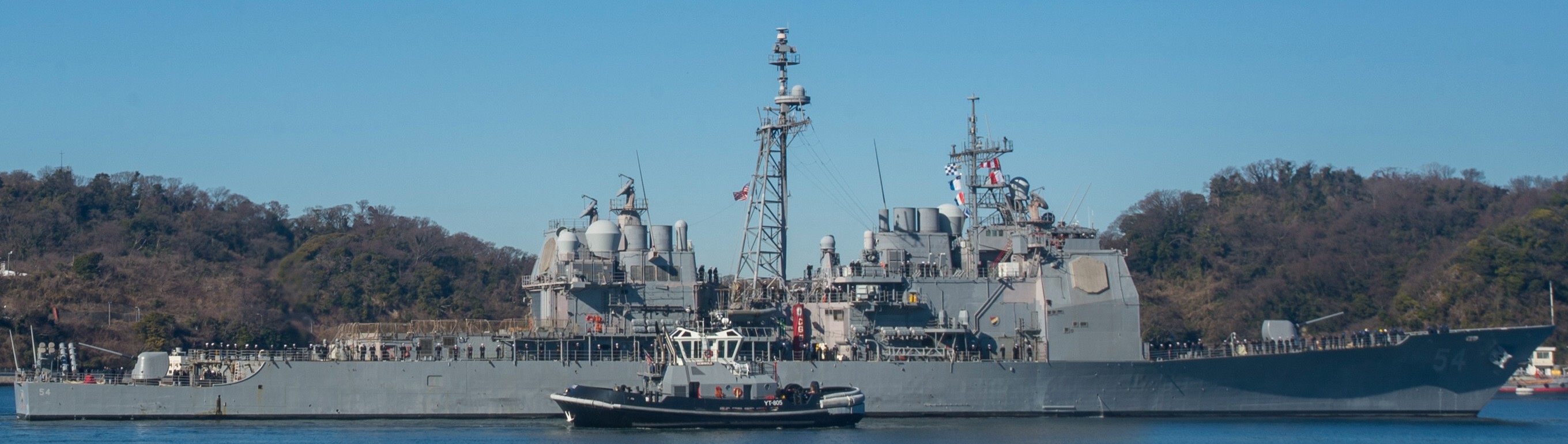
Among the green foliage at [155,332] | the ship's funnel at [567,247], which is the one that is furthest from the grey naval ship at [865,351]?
the green foliage at [155,332]

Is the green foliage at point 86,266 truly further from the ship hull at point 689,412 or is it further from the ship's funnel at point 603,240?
the ship hull at point 689,412

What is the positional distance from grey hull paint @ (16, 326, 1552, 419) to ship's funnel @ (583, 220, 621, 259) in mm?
3463

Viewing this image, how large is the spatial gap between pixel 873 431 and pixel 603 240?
8.94 meters

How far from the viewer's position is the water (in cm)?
3147

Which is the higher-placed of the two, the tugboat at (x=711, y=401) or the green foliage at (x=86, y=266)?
the green foliage at (x=86, y=266)

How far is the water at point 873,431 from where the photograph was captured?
103 ft

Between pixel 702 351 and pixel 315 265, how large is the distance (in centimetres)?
3720

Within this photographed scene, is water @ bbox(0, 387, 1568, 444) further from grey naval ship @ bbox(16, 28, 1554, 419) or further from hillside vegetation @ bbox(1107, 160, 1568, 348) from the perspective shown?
hillside vegetation @ bbox(1107, 160, 1568, 348)

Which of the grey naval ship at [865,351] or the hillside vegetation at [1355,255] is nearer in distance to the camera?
the grey naval ship at [865,351]

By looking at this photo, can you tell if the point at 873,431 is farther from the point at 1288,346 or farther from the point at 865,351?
the point at 1288,346

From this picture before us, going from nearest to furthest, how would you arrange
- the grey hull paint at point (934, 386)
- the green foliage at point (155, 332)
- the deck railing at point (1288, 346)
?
the grey hull paint at point (934, 386) < the deck railing at point (1288, 346) < the green foliage at point (155, 332)

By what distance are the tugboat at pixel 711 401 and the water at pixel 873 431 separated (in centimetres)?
33

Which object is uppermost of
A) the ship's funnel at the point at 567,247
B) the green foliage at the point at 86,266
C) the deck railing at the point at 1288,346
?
the green foliage at the point at 86,266

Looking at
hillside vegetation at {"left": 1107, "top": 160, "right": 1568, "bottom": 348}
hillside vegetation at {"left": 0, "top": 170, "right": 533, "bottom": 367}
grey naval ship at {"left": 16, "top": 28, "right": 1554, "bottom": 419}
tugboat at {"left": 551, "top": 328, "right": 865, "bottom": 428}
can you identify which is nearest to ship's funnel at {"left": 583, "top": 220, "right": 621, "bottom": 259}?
grey naval ship at {"left": 16, "top": 28, "right": 1554, "bottom": 419}
